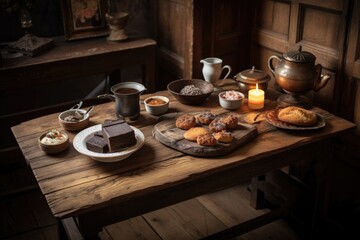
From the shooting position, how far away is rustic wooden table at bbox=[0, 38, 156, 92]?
2922mm

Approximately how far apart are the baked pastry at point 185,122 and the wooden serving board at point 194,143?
21 mm

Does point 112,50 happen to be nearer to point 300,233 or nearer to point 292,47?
A: point 292,47

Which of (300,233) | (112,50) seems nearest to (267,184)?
(300,233)

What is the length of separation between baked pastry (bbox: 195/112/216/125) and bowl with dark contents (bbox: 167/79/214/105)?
6.9 inches

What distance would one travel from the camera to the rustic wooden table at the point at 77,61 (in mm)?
2922

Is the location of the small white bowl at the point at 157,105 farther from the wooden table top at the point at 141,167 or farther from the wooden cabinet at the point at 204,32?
the wooden cabinet at the point at 204,32

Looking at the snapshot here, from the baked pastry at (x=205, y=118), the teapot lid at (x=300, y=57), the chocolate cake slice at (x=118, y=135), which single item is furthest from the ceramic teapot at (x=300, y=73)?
the chocolate cake slice at (x=118, y=135)

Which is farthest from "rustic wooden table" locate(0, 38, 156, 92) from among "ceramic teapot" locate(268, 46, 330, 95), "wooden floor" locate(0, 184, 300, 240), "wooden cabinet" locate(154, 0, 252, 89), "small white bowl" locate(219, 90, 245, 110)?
"ceramic teapot" locate(268, 46, 330, 95)

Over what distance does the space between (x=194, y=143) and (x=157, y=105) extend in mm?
399

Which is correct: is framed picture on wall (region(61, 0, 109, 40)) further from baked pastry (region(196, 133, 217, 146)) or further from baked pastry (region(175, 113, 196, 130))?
baked pastry (region(196, 133, 217, 146))

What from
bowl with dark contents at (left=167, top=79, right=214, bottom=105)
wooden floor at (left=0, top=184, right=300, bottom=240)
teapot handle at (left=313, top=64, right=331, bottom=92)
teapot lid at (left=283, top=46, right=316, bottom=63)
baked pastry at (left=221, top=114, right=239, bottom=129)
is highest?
teapot lid at (left=283, top=46, right=316, bottom=63)

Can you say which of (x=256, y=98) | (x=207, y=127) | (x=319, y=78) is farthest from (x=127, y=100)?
(x=319, y=78)

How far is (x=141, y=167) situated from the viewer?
2.02 m

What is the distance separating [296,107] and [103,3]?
1629mm
